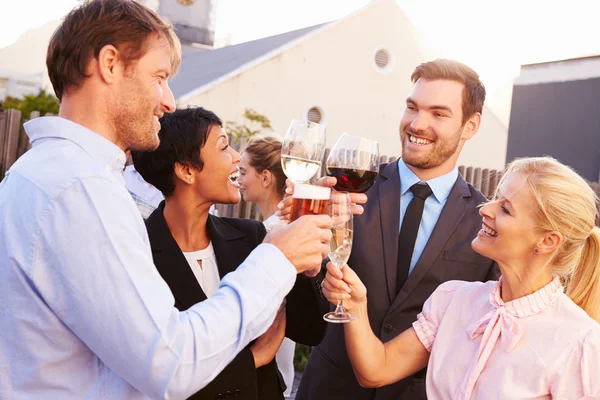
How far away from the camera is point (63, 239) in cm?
161

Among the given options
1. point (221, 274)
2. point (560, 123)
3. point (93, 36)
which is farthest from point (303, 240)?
point (560, 123)

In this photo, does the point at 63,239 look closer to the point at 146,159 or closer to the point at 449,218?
the point at 146,159

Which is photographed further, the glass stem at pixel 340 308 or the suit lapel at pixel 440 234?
the suit lapel at pixel 440 234

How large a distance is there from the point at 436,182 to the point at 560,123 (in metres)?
9.34

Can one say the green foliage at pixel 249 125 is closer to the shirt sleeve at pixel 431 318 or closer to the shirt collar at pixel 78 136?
the shirt sleeve at pixel 431 318

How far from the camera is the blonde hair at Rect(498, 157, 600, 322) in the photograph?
2447mm

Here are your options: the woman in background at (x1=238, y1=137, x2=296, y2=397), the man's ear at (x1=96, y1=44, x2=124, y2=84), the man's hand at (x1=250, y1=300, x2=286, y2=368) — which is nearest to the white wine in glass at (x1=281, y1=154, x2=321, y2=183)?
the man's hand at (x1=250, y1=300, x2=286, y2=368)

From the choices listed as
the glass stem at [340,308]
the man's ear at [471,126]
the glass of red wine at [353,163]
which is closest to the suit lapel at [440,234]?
the man's ear at [471,126]

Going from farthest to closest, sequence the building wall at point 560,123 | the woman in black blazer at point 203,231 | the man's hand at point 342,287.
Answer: the building wall at point 560,123
the woman in black blazer at point 203,231
the man's hand at point 342,287

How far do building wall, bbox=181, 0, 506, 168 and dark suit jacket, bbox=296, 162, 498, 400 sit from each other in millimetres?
16846

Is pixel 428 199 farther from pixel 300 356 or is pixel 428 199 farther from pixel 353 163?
pixel 300 356

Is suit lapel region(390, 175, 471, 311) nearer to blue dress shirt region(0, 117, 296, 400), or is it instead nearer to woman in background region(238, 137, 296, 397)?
blue dress shirt region(0, 117, 296, 400)

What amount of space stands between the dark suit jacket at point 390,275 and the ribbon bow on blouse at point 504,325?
59 cm

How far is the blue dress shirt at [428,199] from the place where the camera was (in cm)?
326
